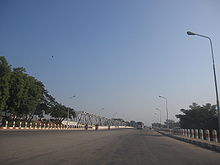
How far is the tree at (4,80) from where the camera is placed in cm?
3944

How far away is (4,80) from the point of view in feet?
130

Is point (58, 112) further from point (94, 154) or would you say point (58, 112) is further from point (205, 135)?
point (94, 154)

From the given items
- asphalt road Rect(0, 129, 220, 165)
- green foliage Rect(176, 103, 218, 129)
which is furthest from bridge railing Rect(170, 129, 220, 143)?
green foliage Rect(176, 103, 218, 129)

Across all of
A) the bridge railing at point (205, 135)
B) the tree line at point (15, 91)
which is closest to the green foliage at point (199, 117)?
the bridge railing at point (205, 135)

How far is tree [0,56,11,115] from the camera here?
39438 millimetres

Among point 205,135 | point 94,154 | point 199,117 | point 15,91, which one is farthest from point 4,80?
point 199,117

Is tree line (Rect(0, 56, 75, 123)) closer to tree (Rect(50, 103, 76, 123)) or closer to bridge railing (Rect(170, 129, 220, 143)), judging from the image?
tree (Rect(50, 103, 76, 123))

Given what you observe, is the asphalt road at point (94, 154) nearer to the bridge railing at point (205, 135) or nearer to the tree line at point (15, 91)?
the bridge railing at point (205, 135)

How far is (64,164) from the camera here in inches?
287

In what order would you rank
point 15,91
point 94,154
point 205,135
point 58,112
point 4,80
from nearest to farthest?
point 94,154 < point 205,135 < point 4,80 < point 15,91 < point 58,112

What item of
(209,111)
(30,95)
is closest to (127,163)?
(209,111)

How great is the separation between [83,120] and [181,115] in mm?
82838

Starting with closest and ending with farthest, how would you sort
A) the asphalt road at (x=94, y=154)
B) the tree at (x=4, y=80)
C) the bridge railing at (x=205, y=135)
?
1. the asphalt road at (x=94, y=154)
2. the bridge railing at (x=205, y=135)
3. the tree at (x=4, y=80)

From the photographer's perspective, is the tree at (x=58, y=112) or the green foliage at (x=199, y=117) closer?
the green foliage at (x=199, y=117)
